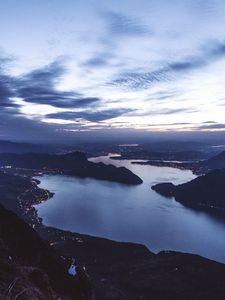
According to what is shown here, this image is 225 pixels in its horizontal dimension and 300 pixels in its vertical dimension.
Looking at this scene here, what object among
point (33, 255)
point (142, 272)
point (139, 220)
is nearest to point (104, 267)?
point (142, 272)

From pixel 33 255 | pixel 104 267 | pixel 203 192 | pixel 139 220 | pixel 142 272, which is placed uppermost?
pixel 33 255

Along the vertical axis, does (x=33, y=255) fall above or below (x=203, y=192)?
above

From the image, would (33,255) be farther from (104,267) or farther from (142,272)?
(142,272)

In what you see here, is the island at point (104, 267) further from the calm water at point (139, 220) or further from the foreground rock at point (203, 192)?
the foreground rock at point (203, 192)

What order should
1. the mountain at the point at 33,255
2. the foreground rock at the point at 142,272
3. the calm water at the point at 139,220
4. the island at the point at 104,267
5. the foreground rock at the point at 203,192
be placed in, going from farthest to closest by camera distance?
1. the foreground rock at the point at 203,192
2. the calm water at the point at 139,220
3. the foreground rock at the point at 142,272
4. the island at the point at 104,267
5. the mountain at the point at 33,255

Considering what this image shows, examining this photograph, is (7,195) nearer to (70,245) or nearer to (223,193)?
(70,245)

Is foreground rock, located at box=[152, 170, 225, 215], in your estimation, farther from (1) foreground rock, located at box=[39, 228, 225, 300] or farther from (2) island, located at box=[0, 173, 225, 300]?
(2) island, located at box=[0, 173, 225, 300]

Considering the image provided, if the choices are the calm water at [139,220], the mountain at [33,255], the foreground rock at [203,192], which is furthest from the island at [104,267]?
the foreground rock at [203,192]

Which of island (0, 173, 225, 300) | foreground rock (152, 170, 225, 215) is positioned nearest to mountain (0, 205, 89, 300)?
island (0, 173, 225, 300)
